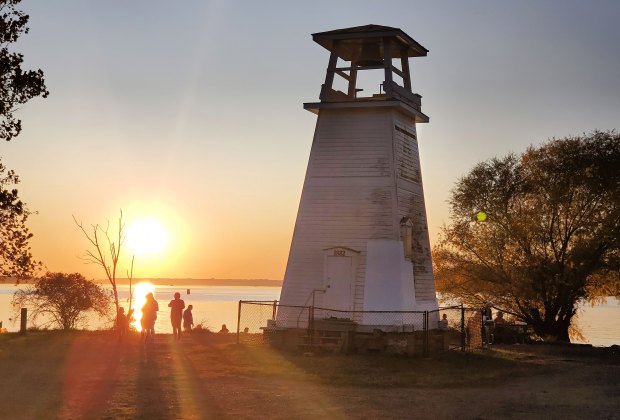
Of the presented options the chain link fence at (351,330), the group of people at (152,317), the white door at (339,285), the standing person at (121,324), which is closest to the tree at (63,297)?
the group of people at (152,317)

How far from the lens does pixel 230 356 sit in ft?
93.1

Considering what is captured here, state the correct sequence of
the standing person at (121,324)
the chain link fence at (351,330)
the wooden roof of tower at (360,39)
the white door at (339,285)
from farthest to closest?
1. the standing person at (121,324)
2. the wooden roof of tower at (360,39)
3. the white door at (339,285)
4. the chain link fence at (351,330)

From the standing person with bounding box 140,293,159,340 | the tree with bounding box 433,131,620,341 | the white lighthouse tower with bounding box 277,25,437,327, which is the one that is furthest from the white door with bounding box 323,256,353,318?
the tree with bounding box 433,131,620,341

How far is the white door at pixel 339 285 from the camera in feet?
101

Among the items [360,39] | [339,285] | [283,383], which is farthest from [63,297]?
[283,383]

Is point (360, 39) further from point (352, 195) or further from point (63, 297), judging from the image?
point (63, 297)

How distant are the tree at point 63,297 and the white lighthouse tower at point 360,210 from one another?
78.3 feet

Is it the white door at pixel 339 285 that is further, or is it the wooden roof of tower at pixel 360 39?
the wooden roof of tower at pixel 360 39

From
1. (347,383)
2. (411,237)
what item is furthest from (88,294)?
(347,383)

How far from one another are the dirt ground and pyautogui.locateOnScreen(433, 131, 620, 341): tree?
9.45 metres

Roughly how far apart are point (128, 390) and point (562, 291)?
28.1m

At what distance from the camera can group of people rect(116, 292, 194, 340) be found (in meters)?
28.3

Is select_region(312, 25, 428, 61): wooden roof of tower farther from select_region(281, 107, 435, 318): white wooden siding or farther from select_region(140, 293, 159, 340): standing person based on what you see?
select_region(140, 293, 159, 340): standing person

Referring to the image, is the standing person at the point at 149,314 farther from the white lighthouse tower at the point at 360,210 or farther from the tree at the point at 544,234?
the tree at the point at 544,234
